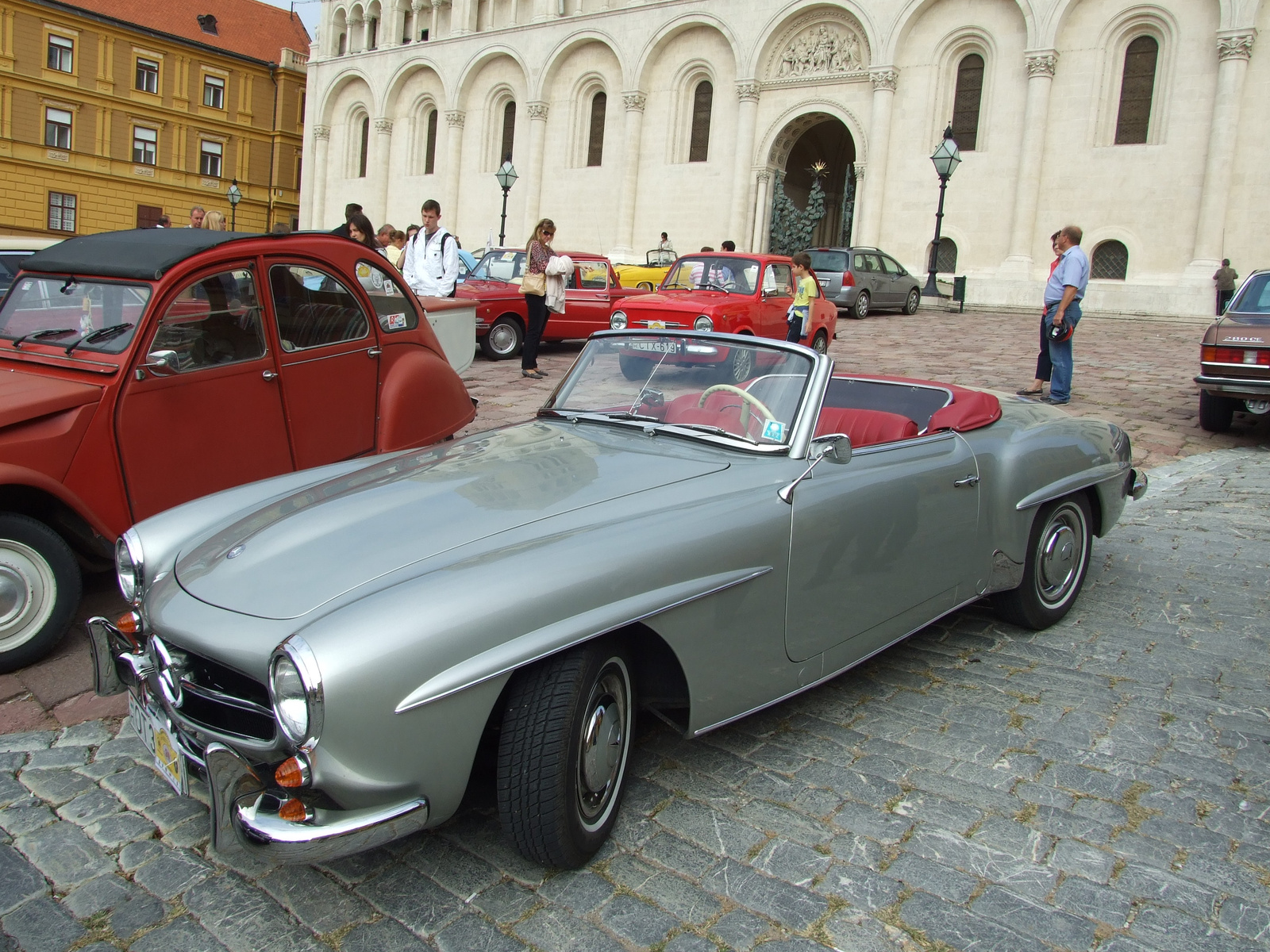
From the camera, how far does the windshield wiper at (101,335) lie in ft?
14.5

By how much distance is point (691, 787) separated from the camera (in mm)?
3078

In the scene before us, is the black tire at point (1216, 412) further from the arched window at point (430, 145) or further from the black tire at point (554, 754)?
the arched window at point (430, 145)

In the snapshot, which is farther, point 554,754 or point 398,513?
point 398,513

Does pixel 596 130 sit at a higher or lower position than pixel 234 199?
higher

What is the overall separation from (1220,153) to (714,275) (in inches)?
684

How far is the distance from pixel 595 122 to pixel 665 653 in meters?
35.7

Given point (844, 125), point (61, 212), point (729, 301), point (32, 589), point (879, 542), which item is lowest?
point (32, 589)

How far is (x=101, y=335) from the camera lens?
4445 millimetres

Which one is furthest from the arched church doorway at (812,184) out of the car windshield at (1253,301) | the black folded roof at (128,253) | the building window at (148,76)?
the building window at (148,76)

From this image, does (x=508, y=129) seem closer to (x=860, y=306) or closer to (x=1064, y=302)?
(x=860, y=306)

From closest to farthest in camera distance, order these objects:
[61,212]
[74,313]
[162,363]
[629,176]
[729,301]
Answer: [162,363]
[74,313]
[729,301]
[629,176]
[61,212]

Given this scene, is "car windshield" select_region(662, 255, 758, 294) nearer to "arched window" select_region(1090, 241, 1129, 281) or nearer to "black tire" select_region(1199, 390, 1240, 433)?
"black tire" select_region(1199, 390, 1240, 433)

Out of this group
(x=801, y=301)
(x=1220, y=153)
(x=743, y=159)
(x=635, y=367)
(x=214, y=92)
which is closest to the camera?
(x=635, y=367)

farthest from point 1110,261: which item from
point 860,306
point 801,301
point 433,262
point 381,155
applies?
point 381,155
